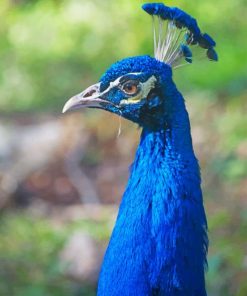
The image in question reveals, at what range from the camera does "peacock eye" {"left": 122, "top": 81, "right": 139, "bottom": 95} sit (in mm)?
2090

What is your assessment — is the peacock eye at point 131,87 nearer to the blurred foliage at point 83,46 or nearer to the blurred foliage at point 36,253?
the blurred foliage at point 36,253

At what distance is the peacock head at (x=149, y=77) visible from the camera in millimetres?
2080

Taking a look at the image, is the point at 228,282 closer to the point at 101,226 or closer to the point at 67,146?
the point at 101,226

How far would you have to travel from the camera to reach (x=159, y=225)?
2.03m

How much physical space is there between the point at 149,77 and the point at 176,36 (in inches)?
6.7

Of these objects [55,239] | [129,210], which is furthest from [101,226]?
[129,210]

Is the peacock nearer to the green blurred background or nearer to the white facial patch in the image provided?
the white facial patch

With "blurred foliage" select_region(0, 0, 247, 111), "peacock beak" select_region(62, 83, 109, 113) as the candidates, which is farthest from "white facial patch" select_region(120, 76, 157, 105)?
"blurred foliage" select_region(0, 0, 247, 111)

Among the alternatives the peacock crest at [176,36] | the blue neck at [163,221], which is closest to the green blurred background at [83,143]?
the blue neck at [163,221]

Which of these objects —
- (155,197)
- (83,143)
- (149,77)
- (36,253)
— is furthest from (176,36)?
(83,143)

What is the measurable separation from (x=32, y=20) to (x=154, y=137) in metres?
5.70

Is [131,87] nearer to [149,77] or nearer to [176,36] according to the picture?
[149,77]

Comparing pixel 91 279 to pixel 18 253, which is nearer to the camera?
pixel 91 279

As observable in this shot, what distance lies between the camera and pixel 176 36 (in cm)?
218
